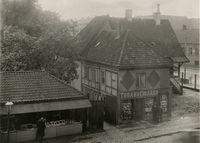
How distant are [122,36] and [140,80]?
445 cm

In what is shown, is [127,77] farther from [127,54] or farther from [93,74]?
[93,74]

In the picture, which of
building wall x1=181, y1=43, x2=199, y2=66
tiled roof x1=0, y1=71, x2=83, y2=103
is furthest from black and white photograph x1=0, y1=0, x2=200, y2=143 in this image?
building wall x1=181, y1=43, x2=199, y2=66

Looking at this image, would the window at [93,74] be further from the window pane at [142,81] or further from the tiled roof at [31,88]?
the tiled roof at [31,88]

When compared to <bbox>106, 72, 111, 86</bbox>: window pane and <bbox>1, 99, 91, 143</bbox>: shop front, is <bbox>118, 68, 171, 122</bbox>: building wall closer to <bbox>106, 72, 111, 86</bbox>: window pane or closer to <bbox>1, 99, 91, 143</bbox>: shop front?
<bbox>106, 72, 111, 86</bbox>: window pane

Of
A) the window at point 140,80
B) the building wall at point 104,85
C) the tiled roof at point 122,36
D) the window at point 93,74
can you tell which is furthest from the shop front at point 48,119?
the window at point 93,74

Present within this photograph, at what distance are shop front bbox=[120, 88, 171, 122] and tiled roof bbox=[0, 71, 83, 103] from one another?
15.7 ft

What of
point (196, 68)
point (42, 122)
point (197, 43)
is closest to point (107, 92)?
point (42, 122)

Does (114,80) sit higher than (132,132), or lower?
higher

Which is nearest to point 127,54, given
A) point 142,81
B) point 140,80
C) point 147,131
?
point 140,80

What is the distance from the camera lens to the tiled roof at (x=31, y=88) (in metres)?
21.5

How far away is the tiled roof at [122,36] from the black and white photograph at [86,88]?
0.46 ft

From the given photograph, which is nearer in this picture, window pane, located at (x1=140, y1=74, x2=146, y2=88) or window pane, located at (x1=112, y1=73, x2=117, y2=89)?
window pane, located at (x1=112, y1=73, x2=117, y2=89)

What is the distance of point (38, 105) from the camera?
2145 centimetres

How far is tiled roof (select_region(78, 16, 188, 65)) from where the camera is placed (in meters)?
30.5
